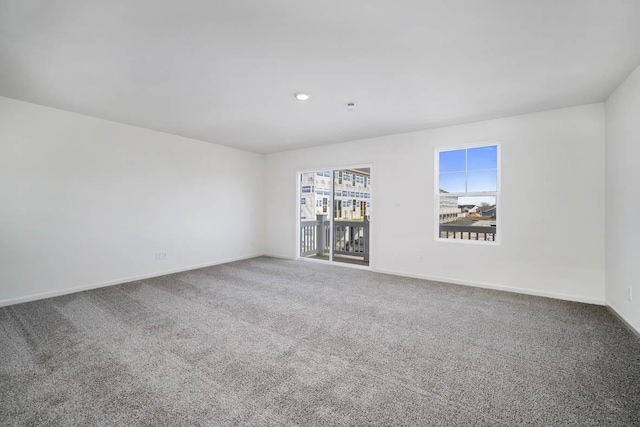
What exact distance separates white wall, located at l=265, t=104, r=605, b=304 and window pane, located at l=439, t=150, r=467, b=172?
192 millimetres

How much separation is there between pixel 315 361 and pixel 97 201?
381 cm

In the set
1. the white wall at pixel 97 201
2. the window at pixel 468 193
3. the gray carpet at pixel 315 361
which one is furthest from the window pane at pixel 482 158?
the white wall at pixel 97 201

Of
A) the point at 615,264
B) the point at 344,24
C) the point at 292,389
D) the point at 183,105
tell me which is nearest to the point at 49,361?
the point at 292,389

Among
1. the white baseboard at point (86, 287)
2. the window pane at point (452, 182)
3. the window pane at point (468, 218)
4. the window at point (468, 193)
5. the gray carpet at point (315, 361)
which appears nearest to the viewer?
the gray carpet at point (315, 361)

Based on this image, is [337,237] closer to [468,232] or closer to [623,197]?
[468,232]

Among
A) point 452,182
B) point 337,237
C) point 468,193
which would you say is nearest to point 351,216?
point 337,237

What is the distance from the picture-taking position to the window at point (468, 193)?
3.91m

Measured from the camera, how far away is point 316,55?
7.35 ft

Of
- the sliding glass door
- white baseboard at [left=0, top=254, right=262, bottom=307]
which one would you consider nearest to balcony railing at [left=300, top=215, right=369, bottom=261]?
the sliding glass door

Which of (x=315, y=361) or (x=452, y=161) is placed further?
(x=452, y=161)

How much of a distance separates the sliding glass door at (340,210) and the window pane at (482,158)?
2036 mm

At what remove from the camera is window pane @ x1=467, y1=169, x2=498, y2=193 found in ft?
12.7

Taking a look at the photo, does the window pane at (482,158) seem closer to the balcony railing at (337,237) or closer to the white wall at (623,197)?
the white wall at (623,197)

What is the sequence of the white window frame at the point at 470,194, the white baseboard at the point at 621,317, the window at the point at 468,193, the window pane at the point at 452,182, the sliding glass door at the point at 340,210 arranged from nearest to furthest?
the white baseboard at the point at 621,317 → the white window frame at the point at 470,194 → the window at the point at 468,193 → the window pane at the point at 452,182 → the sliding glass door at the point at 340,210
